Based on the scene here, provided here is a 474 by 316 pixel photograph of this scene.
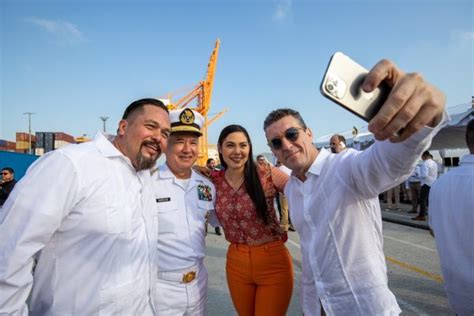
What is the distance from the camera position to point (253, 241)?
2297 mm

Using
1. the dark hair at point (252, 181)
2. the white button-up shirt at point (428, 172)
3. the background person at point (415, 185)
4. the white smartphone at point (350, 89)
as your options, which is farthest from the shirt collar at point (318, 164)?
the background person at point (415, 185)

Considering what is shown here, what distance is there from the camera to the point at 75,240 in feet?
4.78

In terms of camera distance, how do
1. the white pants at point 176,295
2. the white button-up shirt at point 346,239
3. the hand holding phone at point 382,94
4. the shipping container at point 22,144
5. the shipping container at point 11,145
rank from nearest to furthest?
the hand holding phone at point 382,94
the white button-up shirt at point 346,239
the white pants at point 176,295
the shipping container at point 22,144
the shipping container at point 11,145

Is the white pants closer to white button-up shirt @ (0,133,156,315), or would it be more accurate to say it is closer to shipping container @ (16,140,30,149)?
white button-up shirt @ (0,133,156,315)

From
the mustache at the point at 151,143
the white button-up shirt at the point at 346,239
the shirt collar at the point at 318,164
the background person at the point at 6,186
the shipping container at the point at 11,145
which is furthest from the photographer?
the shipping container at the point at 11,145

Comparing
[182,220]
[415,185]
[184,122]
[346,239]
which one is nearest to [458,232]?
→ [346,239]

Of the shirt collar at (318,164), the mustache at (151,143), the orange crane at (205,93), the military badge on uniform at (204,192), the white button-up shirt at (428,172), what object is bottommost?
the white button-up shirt at (428,172)

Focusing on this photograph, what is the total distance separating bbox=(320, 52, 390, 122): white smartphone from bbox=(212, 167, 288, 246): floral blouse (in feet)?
5.32

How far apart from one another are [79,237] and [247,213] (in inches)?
49.0

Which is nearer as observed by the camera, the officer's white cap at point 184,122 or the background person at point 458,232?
the background person at point 458,232

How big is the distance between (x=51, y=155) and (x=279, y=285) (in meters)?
1.76

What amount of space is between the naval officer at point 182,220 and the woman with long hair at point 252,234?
8.6 inches

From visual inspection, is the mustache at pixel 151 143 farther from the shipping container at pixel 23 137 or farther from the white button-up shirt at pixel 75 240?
the shipping container at pixel 23 137

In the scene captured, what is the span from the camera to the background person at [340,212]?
132 cm
